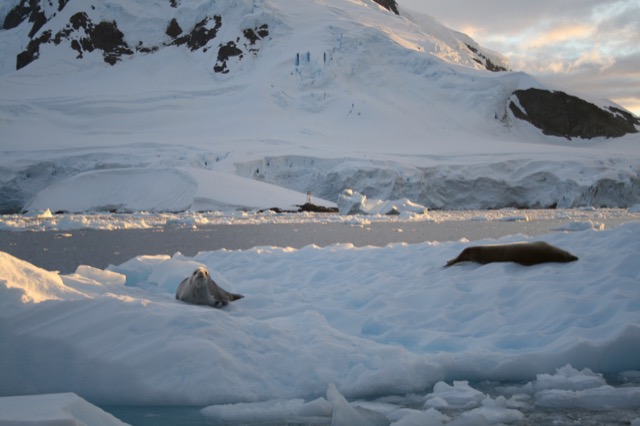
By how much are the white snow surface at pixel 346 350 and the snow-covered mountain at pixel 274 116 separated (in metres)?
25.5

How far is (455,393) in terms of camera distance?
157 inches

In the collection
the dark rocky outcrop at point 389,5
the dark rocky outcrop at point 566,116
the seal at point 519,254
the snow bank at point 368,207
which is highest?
the dark rocky outcrop at point 389,5

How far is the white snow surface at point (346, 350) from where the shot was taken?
387 centimetres

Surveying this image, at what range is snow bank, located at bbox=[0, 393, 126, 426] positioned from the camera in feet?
8.41

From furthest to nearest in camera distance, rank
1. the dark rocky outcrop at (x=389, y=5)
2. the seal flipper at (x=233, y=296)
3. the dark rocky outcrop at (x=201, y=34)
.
→ the dark rocky outcrop at (x=389, y=5), the dark rocky outcrop at (x=201, y=34), the seal flipper at (x=233, y=296)

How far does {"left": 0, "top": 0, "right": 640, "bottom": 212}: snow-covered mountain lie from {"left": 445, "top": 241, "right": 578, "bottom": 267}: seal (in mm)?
24050

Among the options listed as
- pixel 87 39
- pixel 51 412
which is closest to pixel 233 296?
pixel 51 412

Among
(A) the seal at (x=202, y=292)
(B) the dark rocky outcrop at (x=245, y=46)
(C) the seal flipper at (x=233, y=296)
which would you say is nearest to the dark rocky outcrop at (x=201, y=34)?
(B) the dark rocky outcrop at (x=245, y=46)

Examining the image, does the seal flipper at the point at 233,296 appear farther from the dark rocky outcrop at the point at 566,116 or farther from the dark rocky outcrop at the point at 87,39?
the dark rocky outcrop at the point at 87,39

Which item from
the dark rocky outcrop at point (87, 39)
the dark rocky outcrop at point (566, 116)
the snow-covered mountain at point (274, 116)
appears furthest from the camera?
the dark rocky outcrop at point (87, 39)

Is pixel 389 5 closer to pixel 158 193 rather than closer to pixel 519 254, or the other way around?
pixel 158 193

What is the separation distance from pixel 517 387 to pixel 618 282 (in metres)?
2.37

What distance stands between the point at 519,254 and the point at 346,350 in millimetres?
3231

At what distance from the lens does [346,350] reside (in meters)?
4.62
